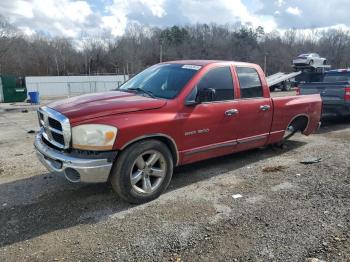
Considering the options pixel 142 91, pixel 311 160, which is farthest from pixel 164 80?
pixel 311 160

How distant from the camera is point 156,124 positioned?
14.7ft

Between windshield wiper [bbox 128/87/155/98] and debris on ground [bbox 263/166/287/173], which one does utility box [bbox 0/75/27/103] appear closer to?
windshield wiper [bbox 128/87/155/98]

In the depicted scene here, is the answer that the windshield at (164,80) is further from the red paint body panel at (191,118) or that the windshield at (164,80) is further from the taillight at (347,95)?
the taillight at (347,95)

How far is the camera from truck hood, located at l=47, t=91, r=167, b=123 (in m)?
4.18

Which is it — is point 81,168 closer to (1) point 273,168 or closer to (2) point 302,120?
(1) point 273,168

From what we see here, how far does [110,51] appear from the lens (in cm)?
8525

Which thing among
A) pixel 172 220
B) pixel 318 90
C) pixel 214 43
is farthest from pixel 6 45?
pixel 172 220

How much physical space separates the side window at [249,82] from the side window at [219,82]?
26cm

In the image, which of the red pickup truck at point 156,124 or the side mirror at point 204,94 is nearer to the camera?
the red pickup truck at point 156,124

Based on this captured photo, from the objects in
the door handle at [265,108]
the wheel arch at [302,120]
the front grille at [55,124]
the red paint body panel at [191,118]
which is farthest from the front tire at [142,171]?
the wheel arch at [302,120]

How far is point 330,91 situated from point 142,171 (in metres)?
7.37

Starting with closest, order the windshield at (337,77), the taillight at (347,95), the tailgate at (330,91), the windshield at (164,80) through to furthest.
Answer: the windshield at (164,80), the taillight at (347,95), the tailgate at (330,91), the windshield at (337,77)

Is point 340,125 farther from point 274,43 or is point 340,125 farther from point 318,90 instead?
point 274,43

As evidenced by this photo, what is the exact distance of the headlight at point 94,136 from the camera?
407cm
